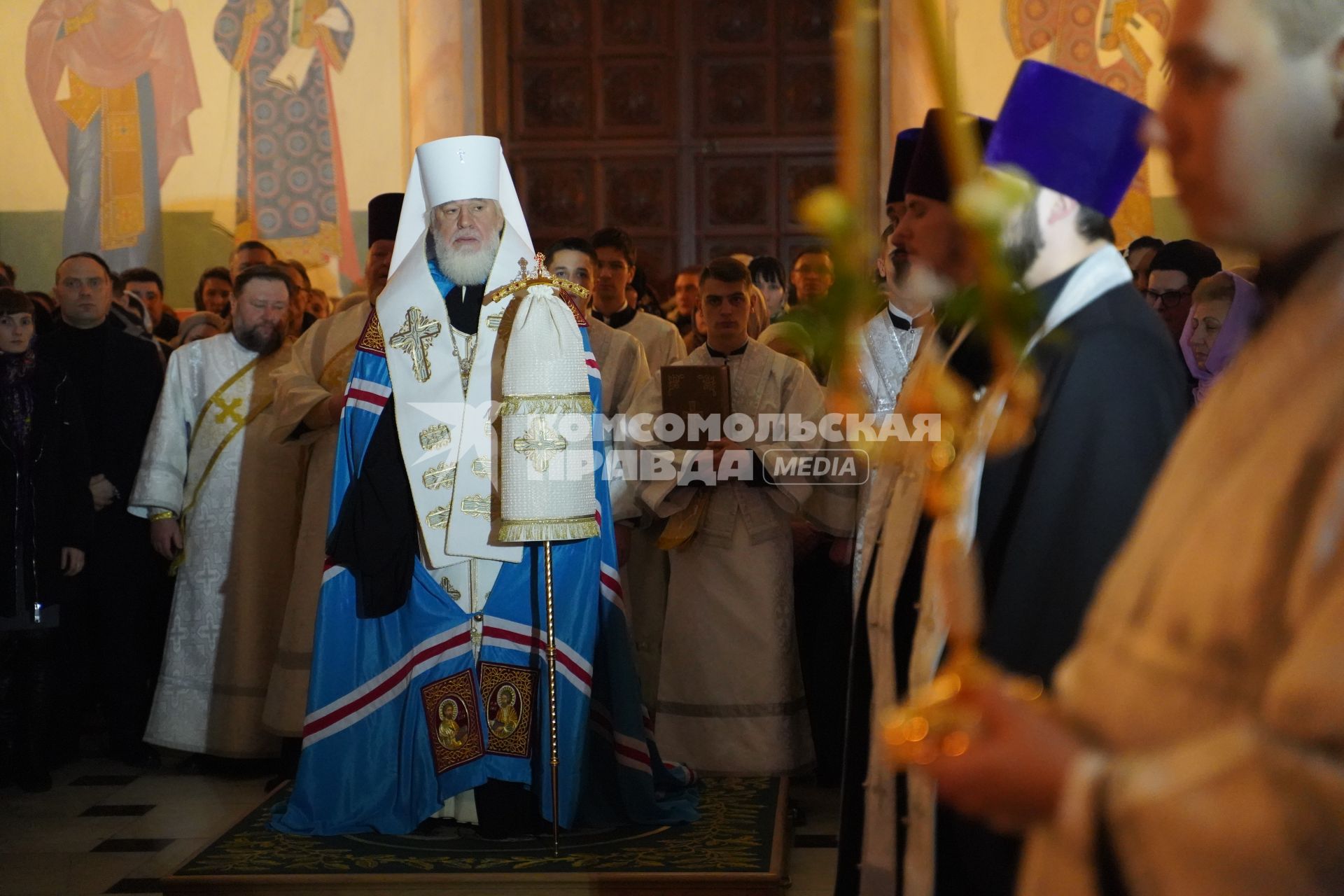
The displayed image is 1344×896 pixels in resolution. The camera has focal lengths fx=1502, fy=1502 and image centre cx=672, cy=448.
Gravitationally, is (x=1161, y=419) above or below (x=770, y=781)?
above

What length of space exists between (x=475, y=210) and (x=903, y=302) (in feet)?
5.32

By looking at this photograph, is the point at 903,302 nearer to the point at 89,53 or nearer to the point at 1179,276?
the point at 1179,276

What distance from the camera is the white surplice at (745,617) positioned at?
5637 mm

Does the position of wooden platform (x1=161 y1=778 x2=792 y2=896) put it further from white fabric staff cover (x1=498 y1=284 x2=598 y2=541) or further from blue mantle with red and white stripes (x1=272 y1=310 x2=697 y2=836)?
white fabric staff cover (x1=498 y1=284 x2=598 y2=541)

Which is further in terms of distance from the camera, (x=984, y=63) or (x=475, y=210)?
(x=984, y=63)

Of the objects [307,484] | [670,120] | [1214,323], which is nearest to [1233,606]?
[1214,323]

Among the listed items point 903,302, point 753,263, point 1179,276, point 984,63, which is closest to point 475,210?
point 903,302

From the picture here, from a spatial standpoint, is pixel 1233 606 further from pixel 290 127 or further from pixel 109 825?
pixel 290 127

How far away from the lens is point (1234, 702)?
39.1 inches

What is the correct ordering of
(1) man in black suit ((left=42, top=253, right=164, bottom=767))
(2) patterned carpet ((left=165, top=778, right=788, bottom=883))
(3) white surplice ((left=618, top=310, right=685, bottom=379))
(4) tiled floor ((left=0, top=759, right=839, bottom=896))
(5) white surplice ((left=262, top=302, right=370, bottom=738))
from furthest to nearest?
1. (3) white surplice ((left=618, top=310, right=685, bottom=379))
2. (1) man in black suit ((left=42, top=253, right=164, bottom=767))
3. (5) white surplice ((left=262, top=302, right=370, bottom=738))
4. (4) tiled floor ((left=0, top=759, right=839, bottom=896))
5. (2) patterned carpet ((left=165, top=778, right=788, bottom=883))

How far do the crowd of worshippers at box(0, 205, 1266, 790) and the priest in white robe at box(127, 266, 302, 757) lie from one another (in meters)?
0.01

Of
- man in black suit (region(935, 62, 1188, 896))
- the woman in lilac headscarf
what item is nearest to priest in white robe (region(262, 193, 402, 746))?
the woman in lilac headscarf

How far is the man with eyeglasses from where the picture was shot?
584 centimetres

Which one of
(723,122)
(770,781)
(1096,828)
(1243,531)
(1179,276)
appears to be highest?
(723,122)
